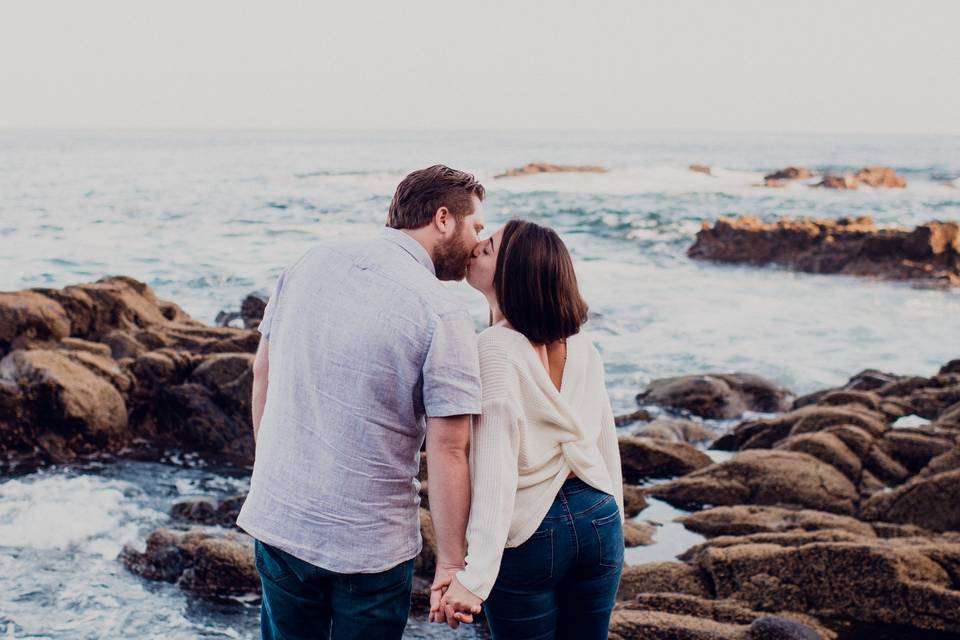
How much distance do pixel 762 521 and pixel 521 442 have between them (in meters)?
4.28

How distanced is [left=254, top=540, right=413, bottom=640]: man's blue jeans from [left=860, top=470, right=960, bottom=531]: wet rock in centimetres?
477

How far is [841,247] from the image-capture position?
2358 cm

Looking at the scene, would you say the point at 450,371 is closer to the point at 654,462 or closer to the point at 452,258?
the point at 452,258

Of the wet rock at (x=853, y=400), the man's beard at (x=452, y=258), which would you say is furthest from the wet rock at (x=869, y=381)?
the man's beard at (x=452, y=258)

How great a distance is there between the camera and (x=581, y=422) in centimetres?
273

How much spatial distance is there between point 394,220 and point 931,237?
22.5 meters

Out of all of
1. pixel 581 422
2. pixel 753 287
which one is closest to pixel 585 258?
pixel 753 287

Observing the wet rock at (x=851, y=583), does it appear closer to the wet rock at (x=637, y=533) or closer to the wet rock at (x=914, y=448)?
the wet rock at (x=637, y=533)

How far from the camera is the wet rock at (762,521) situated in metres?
6.17

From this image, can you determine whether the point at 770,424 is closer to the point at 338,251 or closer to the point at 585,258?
the point at 338,251

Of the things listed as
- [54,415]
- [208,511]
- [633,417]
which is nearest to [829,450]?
[633,417]

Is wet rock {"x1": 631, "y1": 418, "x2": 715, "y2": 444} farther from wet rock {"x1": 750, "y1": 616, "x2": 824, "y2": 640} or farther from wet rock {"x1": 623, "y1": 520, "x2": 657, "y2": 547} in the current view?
wet rock {"x1": 750, "y1": 616, "x2": 824, "y2": 640}

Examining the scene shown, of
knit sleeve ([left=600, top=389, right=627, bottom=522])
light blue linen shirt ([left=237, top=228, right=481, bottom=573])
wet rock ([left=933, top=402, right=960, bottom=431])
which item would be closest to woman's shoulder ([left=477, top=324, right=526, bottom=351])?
light blue linen shirt ([left=237, top=228, right=481, bottom=573])

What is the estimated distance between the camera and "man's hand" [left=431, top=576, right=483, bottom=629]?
2.50 m
